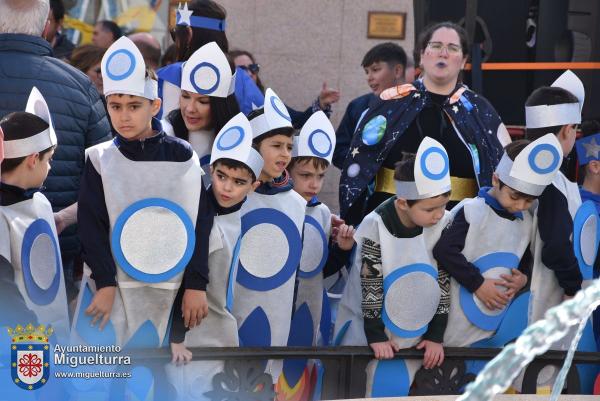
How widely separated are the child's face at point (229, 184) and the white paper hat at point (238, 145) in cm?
4

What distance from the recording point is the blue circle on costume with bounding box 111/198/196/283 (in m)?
4.31

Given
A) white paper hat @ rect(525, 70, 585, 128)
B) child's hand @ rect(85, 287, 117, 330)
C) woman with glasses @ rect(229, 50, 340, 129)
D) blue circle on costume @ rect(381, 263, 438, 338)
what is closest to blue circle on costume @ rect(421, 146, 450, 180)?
blue circle on costume @ rect(381, 263, 438, 338)

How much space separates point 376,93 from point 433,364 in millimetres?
2847

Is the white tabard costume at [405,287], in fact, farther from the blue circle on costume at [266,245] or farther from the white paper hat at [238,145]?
the white paper hat at [238,145]

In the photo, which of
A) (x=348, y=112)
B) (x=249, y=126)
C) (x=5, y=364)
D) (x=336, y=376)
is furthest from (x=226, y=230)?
(x=348, y=112)

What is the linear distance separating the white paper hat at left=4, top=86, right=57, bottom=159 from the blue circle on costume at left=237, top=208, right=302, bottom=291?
2.84 ft

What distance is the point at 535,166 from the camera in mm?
4844

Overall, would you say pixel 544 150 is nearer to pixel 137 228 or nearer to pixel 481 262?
pixel 481 262

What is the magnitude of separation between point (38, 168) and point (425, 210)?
152cm

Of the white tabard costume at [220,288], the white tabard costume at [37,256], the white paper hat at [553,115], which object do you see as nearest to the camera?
the white tabard costume at [37,256]

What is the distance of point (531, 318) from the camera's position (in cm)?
509

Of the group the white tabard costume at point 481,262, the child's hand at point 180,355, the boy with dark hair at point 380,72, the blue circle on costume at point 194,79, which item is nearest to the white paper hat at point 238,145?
the blue circle on costume at point 194,79

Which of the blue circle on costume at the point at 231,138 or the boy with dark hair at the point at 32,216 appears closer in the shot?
the boy with dark hair at the point at 32,216

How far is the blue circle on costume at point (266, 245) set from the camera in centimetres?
473
